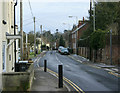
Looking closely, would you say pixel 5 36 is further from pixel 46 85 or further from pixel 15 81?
pixel 46 85

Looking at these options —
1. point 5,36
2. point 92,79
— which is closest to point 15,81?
point 5,36

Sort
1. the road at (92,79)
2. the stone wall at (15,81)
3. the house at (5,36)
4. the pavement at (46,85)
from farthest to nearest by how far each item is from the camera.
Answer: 1. the road at (92,79)
2. the pavement at (46,85)
3. the house at (5,36)
4. the stone wall at (15,81)

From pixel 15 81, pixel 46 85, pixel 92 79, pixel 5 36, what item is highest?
pixel 5 36

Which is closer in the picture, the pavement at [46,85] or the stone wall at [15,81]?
the stone wall at [15,81]

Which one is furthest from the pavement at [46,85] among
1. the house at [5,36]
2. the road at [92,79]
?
the house at [5,36]

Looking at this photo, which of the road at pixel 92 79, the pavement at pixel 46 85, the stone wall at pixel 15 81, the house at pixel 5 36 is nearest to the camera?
the stone wall at pixel 15 81

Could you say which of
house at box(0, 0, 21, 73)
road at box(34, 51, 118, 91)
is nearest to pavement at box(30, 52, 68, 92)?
road at box(34, 51, 118, 91)

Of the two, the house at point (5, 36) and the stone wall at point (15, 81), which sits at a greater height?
the house at point (5, 36)

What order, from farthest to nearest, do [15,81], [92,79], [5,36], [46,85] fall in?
[92,79] → [46,85] → [5,36] → [15,81]

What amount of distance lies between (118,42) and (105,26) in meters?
12.4

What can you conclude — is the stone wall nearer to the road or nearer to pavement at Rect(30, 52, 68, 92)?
pavement at Rect(30, 52, 68, 92)

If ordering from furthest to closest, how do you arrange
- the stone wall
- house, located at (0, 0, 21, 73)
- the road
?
1. the road
2. house, located at (0, 0, 21, 73)
3. the stone wall

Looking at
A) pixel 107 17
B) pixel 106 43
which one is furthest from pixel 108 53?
pixel 107 17

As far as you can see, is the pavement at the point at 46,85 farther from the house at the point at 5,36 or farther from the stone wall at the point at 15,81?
the house at the point at 5,36
